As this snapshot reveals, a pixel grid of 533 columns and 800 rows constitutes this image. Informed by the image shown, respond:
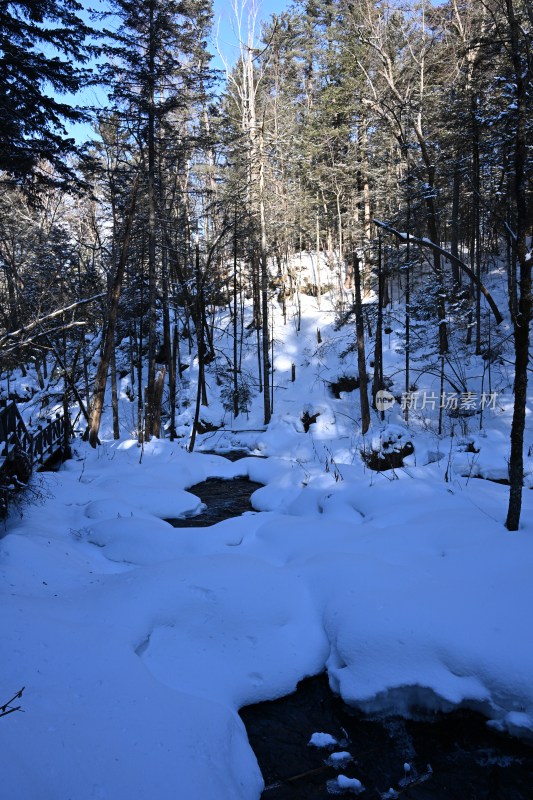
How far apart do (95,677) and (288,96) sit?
3223 centimetres

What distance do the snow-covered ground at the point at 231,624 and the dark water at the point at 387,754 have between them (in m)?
0.13

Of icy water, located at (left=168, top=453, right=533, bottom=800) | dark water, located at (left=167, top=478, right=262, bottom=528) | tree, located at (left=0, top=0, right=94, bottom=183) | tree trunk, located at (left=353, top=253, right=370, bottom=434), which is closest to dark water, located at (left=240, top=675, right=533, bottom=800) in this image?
icy water, located at (left=168, top=453, right=533, bottom=800)

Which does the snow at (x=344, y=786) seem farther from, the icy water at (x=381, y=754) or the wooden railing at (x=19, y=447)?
the wooden railing at (x=19, y=447)

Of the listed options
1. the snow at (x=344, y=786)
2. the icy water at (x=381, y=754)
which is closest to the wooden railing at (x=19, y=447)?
the icy water at (x=381, y=754)

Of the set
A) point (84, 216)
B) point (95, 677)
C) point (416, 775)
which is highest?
point (84, 216)

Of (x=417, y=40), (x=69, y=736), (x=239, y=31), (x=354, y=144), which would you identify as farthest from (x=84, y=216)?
(x=69, y=736)

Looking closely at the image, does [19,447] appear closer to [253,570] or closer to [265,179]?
[253,570]

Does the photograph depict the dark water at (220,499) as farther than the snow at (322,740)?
Yes

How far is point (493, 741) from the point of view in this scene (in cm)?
344

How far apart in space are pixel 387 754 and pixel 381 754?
46 millimetres

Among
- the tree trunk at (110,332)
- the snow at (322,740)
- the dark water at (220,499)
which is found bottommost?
the dark water at (220,499)

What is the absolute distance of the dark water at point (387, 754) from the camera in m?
3.09

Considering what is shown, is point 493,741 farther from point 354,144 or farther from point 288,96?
point 288,96

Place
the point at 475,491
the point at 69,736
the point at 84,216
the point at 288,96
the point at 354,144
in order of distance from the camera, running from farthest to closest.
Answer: the point at 288,96 → the point at 84,216 → the point at 354,144 → the point at 475,491 → the point at 69,736
